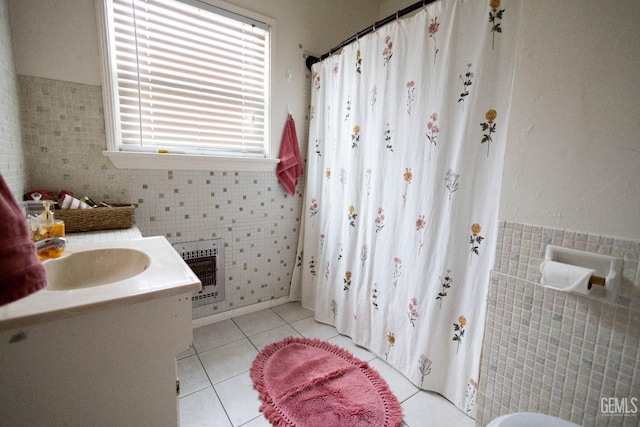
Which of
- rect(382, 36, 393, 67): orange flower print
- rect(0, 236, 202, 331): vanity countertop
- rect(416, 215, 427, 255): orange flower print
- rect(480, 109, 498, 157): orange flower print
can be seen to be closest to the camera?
rect(0, 236, 202, 331): vanity countertop

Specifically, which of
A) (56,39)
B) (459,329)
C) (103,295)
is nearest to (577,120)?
(459,329)

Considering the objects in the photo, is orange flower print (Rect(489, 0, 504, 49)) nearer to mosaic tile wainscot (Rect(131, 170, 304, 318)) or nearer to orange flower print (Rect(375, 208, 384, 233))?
orange flower print (Rect(375, 208, 384, 233))

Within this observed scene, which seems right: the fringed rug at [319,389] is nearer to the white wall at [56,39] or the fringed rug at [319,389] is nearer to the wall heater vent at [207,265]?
the wall heater vent at [207,265]

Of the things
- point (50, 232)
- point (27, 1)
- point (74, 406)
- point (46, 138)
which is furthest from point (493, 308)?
point (27, 1)

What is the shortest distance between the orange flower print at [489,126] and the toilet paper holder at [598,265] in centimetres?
50

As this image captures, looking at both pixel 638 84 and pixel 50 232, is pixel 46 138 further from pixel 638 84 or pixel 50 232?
pixel 638 84

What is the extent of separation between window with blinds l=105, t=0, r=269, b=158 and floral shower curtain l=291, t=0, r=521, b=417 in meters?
0.54

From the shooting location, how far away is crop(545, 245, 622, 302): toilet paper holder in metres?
0.81

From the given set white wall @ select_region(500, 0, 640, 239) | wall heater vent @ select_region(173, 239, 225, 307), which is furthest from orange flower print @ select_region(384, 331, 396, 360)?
wall heater vent @ select_region(173, 239, 225, 307)

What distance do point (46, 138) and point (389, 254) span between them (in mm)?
1915

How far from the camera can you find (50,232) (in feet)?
3.48

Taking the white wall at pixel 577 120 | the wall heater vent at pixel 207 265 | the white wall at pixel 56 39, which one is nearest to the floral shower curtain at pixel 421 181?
the white wall at pixel 577 120

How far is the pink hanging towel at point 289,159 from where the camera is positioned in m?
2.13

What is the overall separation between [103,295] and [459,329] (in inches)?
55.8
